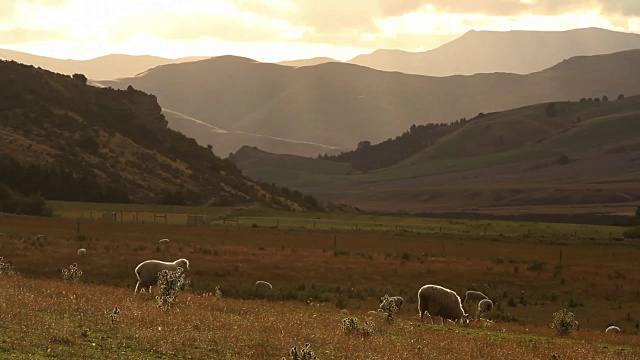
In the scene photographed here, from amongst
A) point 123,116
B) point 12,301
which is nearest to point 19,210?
point 123,116

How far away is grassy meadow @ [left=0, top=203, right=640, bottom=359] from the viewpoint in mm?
18250

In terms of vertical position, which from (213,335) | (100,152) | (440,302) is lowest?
(440,302)

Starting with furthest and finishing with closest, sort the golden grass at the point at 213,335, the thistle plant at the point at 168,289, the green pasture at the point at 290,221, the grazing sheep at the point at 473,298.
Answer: the green pasture at the point at 290,221
the grazing sheep at the point at 473,298
the thistle plant at the point at 168,289
the golden grass at the point at 213,335

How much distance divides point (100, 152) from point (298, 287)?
87.1m

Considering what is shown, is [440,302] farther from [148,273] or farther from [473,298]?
[473,298]

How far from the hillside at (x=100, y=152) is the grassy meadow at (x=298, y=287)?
458 inches

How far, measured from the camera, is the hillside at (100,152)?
108 meters

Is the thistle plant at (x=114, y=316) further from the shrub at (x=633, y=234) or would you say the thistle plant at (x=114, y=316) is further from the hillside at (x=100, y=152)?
the hillside at (x=100, y=152)

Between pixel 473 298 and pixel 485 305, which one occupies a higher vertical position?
pixel 485 305

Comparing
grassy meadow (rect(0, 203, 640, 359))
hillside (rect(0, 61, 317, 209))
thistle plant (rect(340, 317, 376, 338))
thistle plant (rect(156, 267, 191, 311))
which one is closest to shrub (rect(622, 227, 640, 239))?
grassy meadow (rect(0, 203, 640, 359))

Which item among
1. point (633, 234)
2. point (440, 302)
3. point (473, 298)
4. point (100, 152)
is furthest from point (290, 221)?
point (440, 302)

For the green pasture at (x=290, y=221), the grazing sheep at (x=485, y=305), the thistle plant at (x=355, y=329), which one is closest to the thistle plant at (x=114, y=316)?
the thistle plant at (x=355, y=329)

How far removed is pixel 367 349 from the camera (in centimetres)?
1872

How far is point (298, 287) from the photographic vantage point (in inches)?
1580
